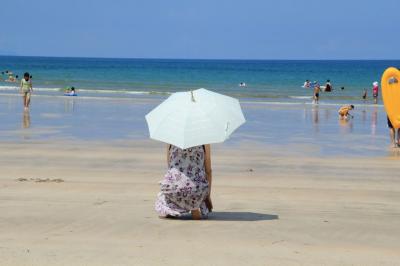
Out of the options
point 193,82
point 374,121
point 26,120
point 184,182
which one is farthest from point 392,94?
point 193,82

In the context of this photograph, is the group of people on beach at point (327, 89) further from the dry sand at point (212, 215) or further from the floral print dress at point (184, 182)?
the floral print dress at point (184, 182)

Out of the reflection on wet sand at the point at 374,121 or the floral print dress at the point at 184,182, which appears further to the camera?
the reflection on wet sand at the point at 374,121

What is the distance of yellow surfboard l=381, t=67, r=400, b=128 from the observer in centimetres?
1590

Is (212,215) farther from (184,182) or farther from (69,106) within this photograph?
(69,106)

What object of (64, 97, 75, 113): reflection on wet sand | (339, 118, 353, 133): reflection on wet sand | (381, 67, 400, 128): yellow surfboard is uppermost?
(381, 67, 400, 128): yellow surfboard

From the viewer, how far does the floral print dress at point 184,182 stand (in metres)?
7.87

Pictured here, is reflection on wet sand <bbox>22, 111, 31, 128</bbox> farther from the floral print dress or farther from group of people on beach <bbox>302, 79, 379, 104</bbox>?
group of people on beach <bbox>302, 79, 379, 104</bbox>

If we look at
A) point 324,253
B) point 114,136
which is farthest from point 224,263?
point 114,136

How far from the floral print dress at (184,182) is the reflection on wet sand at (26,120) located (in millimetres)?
11958

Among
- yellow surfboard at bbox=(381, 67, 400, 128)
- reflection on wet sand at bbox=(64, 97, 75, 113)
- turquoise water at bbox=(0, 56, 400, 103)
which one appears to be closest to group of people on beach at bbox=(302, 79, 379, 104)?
turquoise water at bbox=(0, 56, 400, 103)

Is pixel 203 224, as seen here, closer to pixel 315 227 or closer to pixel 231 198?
pixel 315 227

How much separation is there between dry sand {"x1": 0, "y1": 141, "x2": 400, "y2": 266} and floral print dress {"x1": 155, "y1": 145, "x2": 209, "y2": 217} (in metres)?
0.16

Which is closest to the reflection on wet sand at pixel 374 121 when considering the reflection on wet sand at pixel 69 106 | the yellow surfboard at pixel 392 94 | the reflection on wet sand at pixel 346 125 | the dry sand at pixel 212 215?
the reflection on wet sand at pixel 346 125

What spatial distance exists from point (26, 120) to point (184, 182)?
1408 cm
